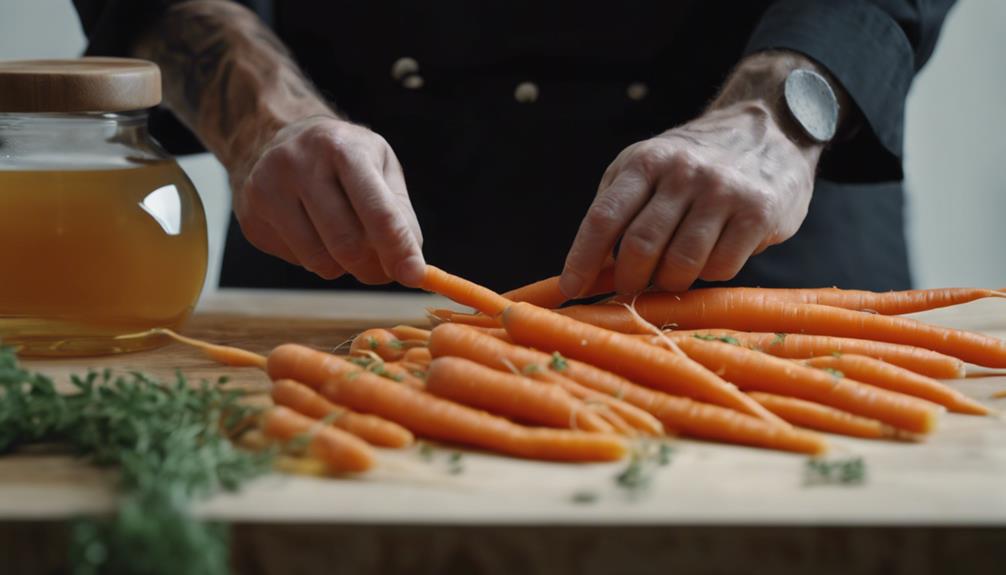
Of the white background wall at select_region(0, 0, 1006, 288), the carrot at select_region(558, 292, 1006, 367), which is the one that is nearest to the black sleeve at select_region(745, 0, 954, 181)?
the carrot at select_region(558, 292, 1006, 367)

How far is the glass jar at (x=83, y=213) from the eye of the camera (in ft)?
5.10

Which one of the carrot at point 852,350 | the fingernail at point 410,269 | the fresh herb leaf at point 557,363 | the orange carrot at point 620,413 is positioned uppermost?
the carrot at point 852,350

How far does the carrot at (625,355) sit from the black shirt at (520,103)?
2.43ft

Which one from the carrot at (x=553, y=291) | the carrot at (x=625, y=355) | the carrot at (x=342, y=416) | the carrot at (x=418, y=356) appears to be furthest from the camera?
the carrot at (x=553, y=291)

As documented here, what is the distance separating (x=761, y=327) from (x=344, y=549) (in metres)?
0.86

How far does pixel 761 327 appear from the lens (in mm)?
1712

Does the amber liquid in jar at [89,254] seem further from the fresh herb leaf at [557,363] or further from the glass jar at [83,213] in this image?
the fresh herb leaf at [557,363]

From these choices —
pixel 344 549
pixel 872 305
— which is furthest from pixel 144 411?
pixel 872 305

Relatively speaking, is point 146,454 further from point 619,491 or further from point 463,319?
point 463,319

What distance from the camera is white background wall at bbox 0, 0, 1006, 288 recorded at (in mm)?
3713

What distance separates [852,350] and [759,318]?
6.0 inches

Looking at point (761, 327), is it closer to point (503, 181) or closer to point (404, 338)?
point (404, 338)

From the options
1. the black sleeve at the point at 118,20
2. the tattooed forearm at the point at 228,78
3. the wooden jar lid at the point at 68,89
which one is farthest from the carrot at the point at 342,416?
the black sleeve at the point at 118,20

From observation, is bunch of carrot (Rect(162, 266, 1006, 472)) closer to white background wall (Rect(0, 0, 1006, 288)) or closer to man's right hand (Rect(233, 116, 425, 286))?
man's right hand (Rect(233, 116, 425, 286))
